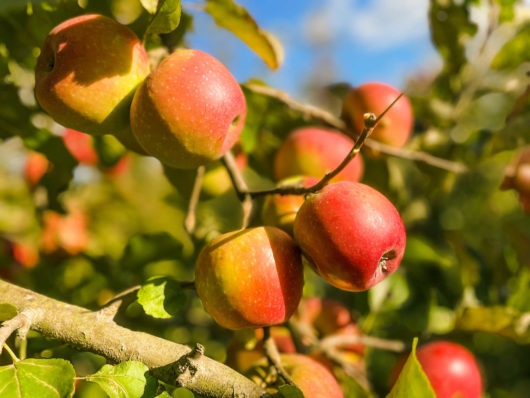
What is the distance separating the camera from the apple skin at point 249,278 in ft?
2.56

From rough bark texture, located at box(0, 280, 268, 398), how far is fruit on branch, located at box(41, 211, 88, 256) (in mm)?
797

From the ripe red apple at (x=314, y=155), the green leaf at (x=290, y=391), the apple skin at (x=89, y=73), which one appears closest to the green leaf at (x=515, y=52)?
the ripe red apple at (x=314, y=155)

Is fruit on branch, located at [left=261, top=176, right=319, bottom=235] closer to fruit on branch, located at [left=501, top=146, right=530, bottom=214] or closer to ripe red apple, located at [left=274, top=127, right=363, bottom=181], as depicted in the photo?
ripe red apple, located at [left=274, top=127, right=363, bottom=181]

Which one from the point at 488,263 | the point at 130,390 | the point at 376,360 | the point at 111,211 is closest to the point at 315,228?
the point at 130,390

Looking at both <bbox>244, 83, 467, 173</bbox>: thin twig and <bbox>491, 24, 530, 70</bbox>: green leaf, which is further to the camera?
<bbox>491, 24, 530, 70</bbox>: green leaf

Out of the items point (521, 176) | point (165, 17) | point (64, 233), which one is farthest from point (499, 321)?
point (64, 233)

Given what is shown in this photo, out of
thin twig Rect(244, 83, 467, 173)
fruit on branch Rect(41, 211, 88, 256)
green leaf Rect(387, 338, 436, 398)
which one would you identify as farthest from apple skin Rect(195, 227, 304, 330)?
fruit on branch Rect(41, 211, 88, 256)

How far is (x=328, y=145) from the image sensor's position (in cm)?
125

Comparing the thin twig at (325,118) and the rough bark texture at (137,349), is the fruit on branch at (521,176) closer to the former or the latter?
the thin twig at (325,118)

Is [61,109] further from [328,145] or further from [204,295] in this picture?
[328,145]

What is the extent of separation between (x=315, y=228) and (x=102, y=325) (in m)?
0.34

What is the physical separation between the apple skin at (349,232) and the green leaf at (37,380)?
36 cm

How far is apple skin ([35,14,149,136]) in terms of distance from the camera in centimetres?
81

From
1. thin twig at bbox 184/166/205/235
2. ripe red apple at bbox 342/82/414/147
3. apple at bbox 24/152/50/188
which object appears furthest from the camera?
apple at bbox 24/152/50/188
